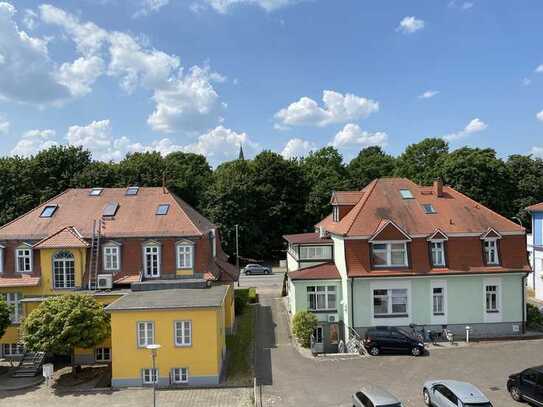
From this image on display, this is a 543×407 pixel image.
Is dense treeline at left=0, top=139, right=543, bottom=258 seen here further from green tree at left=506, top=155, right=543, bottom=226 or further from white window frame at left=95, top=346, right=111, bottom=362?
white window frame at left=95, top=346, right=111, bottom=362

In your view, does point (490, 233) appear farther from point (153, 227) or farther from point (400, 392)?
point (153, 227)

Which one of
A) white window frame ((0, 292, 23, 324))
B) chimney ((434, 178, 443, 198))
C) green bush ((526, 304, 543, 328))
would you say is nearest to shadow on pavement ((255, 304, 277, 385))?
white window frame ((0, 292, 23, 324))

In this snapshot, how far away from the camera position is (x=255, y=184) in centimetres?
7006

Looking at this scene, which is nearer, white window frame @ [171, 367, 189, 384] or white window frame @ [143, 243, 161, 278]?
white window frame @ [171, 367, 189, 384]

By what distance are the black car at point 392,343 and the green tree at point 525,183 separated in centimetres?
5238

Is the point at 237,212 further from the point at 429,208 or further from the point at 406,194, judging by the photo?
the point at 429,208

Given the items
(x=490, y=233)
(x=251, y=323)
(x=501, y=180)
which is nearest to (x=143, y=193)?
(x=251, y=323)

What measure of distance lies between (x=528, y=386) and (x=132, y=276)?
23203 mm

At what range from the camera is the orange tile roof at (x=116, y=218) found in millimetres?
31062

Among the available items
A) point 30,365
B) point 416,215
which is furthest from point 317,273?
point 30,365

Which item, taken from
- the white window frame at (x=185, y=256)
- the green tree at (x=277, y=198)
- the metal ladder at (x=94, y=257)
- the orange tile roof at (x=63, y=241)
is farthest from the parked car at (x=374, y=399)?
the green tree at (x=277, y=198)

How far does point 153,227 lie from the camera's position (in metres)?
31.4

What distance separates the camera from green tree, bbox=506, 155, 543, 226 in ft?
Answer: 235

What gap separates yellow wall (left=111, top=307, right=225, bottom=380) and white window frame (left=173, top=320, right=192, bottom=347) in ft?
0.55
